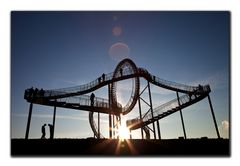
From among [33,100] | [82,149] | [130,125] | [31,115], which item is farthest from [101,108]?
[82,149]

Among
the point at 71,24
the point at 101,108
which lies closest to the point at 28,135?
the point at 71,24

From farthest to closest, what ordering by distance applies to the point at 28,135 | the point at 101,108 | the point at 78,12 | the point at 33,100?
the point at 101,108
the point at 33,100
the point at 28,135
the point at 78,12

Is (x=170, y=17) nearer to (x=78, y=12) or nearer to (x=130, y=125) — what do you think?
(x=78, y=12)

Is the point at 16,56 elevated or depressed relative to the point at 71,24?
depressed

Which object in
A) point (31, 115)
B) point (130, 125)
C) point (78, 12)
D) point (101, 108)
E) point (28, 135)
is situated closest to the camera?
point (78, 12)

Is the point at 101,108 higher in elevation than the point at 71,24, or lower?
lower

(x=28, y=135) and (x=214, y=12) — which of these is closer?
(x=214, y=12)
